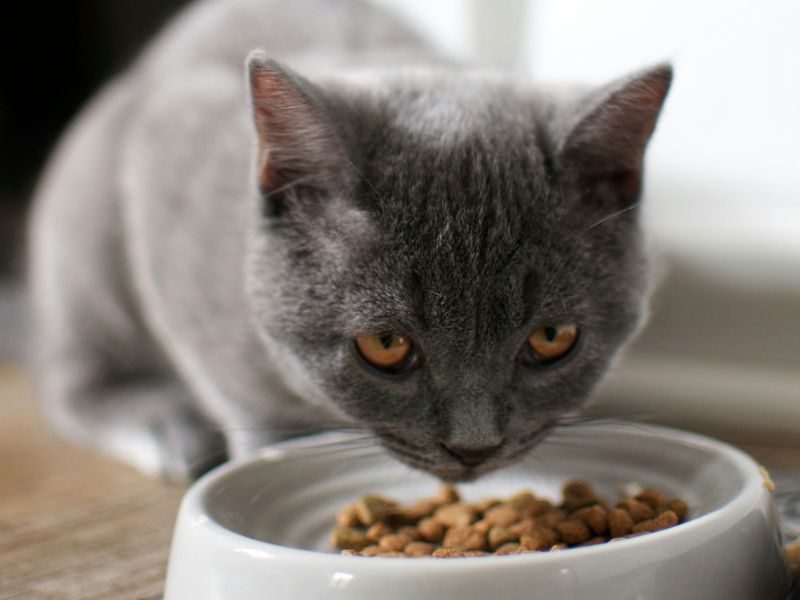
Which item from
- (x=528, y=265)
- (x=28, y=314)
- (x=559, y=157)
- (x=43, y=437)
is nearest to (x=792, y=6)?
(x=559, y=157)

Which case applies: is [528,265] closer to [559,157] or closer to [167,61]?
[559,157]

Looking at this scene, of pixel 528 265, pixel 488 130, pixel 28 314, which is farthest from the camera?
pixel 28 314

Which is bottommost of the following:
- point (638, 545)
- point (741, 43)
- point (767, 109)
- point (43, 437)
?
point (43, 437)

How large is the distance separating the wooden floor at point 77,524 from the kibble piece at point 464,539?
1.02 ft

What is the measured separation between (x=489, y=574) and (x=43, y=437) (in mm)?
1236

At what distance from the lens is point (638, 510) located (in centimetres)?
87

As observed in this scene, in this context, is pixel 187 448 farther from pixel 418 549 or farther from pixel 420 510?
pixel 418 549

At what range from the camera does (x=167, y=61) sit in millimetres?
1763

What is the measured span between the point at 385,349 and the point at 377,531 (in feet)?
0.58

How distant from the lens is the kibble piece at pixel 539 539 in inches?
32.4

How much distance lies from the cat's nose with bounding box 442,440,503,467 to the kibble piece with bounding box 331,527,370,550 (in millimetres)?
119

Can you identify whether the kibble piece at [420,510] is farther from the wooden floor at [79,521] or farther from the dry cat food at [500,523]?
the wooden floor at [79,521]

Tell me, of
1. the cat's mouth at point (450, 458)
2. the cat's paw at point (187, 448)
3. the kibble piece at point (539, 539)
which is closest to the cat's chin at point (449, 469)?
the cat's mouth at point (450, 458)

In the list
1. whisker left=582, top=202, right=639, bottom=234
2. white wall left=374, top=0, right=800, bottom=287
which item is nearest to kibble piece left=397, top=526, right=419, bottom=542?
whisker left=582, top=202, right=639, bottom=234
